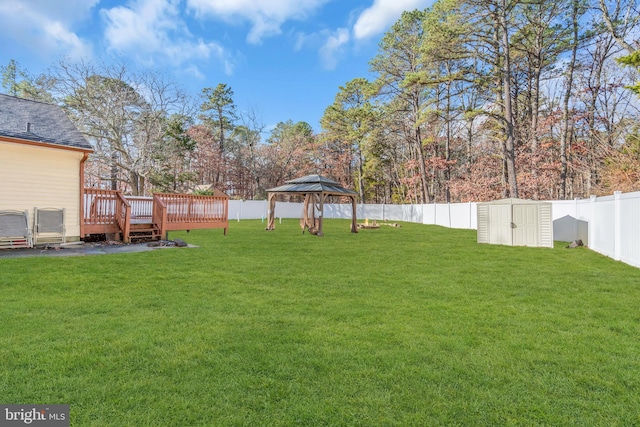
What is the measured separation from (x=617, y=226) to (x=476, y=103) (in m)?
17.7

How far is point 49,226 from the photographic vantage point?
819cm

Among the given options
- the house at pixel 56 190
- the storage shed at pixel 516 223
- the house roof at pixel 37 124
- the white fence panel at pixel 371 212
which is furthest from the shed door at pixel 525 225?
the white fence panel at pixel 371 212

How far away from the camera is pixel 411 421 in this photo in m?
1.79

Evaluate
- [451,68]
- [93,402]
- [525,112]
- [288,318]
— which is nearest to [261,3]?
[451,68]

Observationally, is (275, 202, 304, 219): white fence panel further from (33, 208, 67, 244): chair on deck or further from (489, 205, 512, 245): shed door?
(33, 208, 67, 244): chair on deck

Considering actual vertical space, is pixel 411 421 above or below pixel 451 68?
A: below

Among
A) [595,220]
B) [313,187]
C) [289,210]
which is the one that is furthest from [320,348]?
[289,210]

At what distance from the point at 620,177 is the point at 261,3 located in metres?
14.0

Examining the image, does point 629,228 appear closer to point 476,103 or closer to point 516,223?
point 516,223

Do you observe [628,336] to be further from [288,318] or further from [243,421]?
[243,421]

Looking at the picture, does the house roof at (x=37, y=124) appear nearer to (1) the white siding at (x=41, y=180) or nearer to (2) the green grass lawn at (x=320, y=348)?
(1) the white siding at (x=41, y=180)

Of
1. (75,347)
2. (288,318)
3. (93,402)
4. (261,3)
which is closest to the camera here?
(93,402)

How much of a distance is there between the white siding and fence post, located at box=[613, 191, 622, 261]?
12.8m

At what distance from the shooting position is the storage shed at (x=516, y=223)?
→ 393 inches
